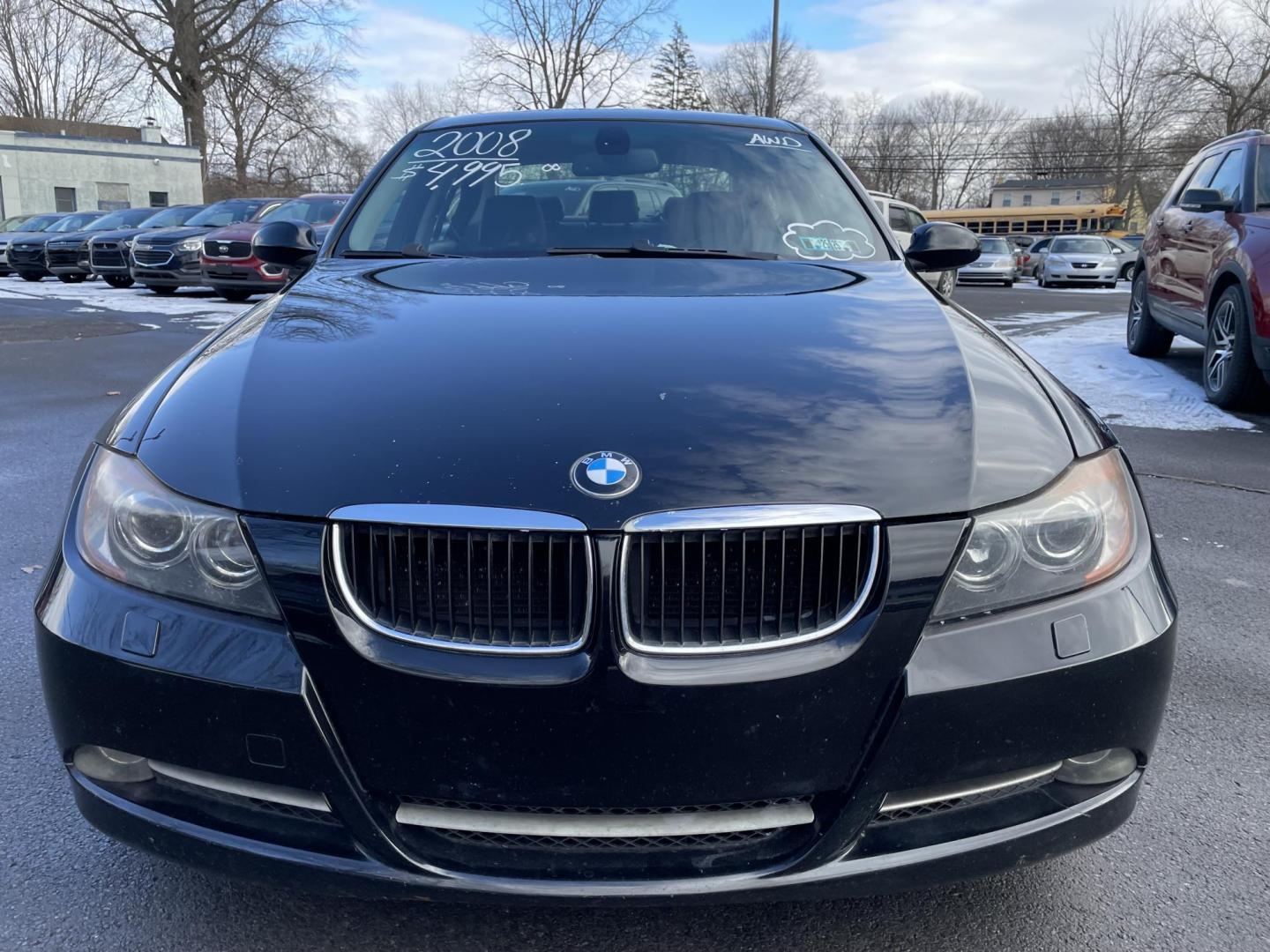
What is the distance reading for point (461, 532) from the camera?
1458 mm

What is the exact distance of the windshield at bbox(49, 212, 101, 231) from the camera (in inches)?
925

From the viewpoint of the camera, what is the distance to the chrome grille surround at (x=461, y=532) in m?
1.44

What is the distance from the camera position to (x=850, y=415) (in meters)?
1.67

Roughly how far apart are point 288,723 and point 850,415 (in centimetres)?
98

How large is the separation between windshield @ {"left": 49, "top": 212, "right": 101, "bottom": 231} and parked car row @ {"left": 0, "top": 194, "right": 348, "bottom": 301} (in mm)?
20

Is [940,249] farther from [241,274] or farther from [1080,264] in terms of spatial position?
[1080,264]

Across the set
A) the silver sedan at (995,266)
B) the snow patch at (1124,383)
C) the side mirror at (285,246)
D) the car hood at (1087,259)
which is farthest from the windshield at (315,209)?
the car hood at (1087,259)

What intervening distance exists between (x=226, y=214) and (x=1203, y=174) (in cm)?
1475

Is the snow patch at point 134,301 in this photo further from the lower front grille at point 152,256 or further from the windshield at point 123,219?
the windshield at point 123,219

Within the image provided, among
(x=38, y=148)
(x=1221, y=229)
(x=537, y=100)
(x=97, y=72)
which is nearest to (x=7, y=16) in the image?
(x=97, y=72)

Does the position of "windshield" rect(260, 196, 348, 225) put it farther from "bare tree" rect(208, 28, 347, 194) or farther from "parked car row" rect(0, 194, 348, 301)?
"bare tree" rect(208, 28, 347, 194)

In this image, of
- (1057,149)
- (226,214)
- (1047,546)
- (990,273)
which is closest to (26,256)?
(226,214)

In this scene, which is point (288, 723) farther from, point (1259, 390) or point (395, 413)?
point (1259, 390)

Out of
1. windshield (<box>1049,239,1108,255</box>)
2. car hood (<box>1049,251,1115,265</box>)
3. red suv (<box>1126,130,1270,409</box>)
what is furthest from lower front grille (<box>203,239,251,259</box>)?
windshield (<box>1049,239,1108,255</box>)
